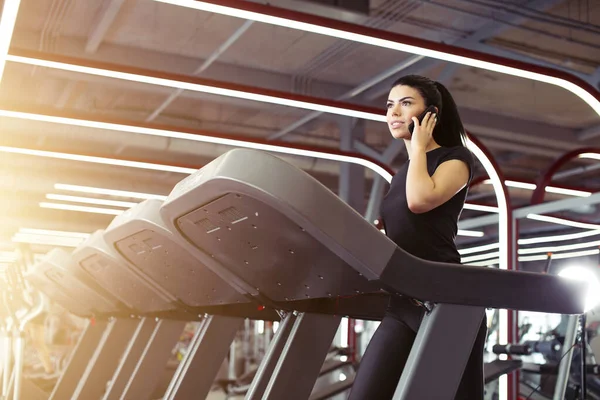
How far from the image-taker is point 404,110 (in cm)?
191

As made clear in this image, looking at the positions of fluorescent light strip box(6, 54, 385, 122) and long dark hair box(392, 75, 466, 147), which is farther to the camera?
fluorescent light strip box(6, 54, 385, 122)

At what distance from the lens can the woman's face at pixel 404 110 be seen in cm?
190

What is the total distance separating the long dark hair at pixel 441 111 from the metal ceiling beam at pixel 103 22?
5741 mm

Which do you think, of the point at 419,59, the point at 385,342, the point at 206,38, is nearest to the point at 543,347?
the point at 419,59

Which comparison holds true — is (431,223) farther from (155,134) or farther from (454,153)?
(155,134)

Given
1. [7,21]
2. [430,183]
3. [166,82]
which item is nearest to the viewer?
[430,183]

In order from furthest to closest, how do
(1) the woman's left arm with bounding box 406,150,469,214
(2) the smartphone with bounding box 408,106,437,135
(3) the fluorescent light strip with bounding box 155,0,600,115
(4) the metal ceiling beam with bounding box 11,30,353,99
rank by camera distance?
(4) the metal ceiling beam with bounding box 11,30,353,99
(3) the fluorescent light strip with bounding box 155,0,600,115
(2) the smartphone with bounding box 408,106,437,135
(1) the woman's left arm with bounding box 406,150,469,214

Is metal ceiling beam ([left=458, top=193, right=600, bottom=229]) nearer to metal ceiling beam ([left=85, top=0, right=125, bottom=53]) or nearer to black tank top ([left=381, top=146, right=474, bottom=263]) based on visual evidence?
black tank top ([left=381, top=146, right=474, bottom=263])

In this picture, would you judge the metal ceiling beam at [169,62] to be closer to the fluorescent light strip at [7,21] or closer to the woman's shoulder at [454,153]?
the fluorescent light strip at [7,21]

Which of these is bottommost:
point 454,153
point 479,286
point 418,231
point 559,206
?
point 479,286

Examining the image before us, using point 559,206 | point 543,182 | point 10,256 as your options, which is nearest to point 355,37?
point 559,206

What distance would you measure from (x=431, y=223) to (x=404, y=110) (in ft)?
1.09

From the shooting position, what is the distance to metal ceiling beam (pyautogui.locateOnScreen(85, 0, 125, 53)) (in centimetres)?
734

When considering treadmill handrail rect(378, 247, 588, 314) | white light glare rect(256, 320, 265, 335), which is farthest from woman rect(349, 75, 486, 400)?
white light glare rect(256, 320, 265, 335)
